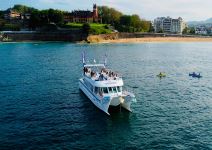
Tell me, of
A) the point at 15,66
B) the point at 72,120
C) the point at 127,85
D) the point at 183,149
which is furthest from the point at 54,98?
the point at 15,66

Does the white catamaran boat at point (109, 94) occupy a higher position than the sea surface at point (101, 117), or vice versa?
the white catamaran boat at point (109, 94)

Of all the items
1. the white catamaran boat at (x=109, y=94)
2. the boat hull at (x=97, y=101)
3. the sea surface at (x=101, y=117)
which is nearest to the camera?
the sea surface at (x=101, y=117)

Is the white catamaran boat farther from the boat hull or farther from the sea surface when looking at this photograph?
the sea surface

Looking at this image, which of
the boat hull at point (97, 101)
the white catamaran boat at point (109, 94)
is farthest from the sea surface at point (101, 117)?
the white catamaran boat at point (109, 94)

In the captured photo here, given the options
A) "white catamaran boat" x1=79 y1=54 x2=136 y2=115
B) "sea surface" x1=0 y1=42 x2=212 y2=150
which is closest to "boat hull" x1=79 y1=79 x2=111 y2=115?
"white catamaran boat" x1=79 y1=54 x2=136 y2=115

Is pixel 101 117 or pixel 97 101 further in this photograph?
pixel 97 101

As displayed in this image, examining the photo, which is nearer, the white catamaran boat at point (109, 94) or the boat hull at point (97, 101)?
the boat hull at point (97, 101)

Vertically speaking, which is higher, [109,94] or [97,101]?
[109,94]

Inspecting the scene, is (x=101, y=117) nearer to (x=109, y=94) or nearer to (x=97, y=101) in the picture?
(x=109, y=94)

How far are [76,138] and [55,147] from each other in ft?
12.8

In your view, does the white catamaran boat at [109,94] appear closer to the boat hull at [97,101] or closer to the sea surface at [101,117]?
the boat hull at [97,101]

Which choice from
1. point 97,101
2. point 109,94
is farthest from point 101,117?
point 97,101

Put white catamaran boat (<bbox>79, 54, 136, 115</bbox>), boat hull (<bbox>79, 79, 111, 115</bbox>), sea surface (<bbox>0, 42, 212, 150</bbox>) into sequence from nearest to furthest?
1. sea surface (<bbox>0, 42, 212, 150</bbox>)
2. boat hull (<bbox>79, 79, 111, 115</bbox>)
3. white catamaran boat (<bbox>79, 54, 136, 115</bbox>)

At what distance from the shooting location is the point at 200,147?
42.9 m
